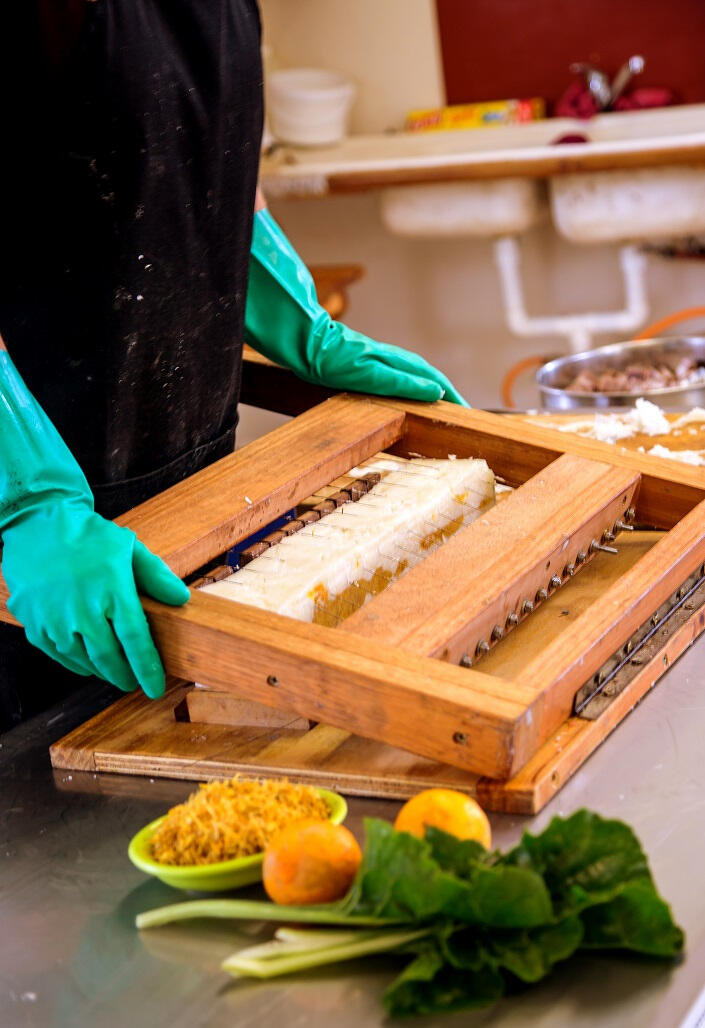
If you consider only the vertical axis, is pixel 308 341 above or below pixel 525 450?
above

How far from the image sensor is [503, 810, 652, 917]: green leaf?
1.11 metres

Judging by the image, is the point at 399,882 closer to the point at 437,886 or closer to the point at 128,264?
the point at 437,886

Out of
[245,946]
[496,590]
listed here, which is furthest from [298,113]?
[245,946]

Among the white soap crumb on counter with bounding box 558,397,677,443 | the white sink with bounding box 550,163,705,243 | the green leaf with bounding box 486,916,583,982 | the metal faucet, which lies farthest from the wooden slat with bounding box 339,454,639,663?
the metal faucet

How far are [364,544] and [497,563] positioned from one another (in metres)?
0.19

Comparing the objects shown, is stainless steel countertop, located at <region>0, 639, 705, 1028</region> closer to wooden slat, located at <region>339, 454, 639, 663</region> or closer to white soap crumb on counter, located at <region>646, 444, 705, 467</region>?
wooden slat, located at <region>339, 454, 639, 663</region>

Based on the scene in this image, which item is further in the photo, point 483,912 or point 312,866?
point 312,866

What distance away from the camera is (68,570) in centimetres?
148

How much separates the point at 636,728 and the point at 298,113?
4.43m

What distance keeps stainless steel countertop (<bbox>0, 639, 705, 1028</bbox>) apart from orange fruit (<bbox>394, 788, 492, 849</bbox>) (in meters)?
0.13

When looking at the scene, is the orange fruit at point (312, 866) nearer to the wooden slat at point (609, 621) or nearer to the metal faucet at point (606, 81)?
the wooden slat at point (609, 621)

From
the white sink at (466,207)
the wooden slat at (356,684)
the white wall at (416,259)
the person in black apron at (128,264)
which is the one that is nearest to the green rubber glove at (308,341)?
the person in black apron at (128,264)

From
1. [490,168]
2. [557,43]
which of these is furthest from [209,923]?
[557,43]

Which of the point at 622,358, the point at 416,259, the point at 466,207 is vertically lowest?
the point at 416,259
